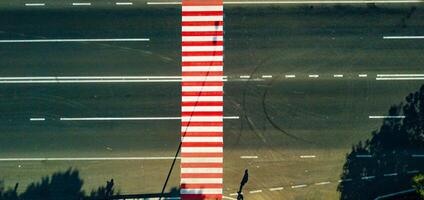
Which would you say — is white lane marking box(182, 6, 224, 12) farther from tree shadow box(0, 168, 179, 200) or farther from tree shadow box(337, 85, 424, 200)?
tree shadow box(337, 85, 424, 200)

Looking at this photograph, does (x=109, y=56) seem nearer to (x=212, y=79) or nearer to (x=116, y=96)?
(x=116, y=96)

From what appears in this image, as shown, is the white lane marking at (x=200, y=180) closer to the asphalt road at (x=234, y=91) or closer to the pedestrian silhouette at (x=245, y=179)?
the asphalt road at (x=234, y=91)

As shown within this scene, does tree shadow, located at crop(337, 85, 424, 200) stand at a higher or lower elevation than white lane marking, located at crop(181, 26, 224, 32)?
lower

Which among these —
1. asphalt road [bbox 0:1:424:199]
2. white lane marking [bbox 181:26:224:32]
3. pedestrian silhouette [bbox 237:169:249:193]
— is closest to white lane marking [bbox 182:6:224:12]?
asphalt road [bbox 0:1:424:199]

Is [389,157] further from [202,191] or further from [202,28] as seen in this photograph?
[202,28]

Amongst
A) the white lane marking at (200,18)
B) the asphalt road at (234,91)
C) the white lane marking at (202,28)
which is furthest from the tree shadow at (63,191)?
the white lane marking at (200,18)

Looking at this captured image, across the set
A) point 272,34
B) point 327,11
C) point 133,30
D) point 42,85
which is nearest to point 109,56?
point 133,30
